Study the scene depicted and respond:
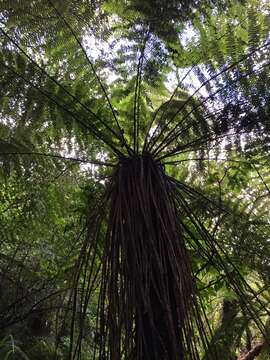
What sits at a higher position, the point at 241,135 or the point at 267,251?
the point at 241,135

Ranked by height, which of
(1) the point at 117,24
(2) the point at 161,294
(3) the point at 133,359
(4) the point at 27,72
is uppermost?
(1) the point at 117,24

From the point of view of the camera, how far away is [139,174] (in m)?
1.26

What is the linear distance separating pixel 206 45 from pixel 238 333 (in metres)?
1.35

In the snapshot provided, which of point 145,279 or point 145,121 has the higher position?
point 145,121

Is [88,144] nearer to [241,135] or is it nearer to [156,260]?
[241,135]

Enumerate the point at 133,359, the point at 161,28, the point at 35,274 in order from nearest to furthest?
the point at 133,359
the point at 161,28
the point at 35,274

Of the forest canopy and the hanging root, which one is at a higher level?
the forest canopy

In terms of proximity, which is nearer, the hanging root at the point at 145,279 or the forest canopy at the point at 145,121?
the hanging root at the point at 145,279

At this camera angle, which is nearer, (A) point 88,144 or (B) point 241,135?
(B) point 241,135

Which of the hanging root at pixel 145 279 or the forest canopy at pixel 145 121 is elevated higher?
the forest canopy at pixel 145 121

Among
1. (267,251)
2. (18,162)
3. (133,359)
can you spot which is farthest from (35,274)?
(133,359)

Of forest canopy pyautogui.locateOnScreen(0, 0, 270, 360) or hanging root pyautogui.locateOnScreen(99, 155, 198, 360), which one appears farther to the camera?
forest canopy pyautogui.locateOnScreen(0, 0, 270, 360)

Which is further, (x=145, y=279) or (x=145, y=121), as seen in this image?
(x=145, y=121)

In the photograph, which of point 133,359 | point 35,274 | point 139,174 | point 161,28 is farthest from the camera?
point 35,274
